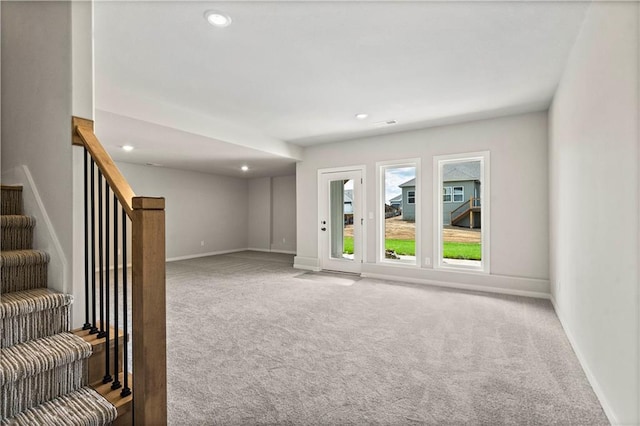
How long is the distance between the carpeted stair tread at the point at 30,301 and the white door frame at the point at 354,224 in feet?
14.8

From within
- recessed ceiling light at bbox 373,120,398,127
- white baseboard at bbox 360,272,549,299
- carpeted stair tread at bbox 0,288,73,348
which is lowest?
white baseboard at bbox 360,272,549,299

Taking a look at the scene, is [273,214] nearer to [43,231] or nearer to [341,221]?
[341,221]

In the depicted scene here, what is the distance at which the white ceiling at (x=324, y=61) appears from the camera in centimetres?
210

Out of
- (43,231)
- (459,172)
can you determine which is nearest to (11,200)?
(43,231)

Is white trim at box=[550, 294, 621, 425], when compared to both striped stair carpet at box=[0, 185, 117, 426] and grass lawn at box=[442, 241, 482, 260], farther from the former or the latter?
striped stair carpet at box=[0, 185, 117, 426]

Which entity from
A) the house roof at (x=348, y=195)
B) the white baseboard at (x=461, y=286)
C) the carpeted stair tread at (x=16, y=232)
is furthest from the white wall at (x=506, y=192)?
the carpeted stair tread at (x=16, y=232)

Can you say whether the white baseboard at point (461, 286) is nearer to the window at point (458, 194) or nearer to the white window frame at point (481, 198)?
the white window frame at point (481, 198)

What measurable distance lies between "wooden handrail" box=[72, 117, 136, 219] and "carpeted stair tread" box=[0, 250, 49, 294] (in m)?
0.68

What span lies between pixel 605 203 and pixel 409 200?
11.4 feet

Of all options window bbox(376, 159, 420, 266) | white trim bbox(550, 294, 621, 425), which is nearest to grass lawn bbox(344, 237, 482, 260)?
window bbox(376, 159, 420, 266)

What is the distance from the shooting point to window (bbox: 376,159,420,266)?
17.3 feet

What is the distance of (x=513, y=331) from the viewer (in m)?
2.97

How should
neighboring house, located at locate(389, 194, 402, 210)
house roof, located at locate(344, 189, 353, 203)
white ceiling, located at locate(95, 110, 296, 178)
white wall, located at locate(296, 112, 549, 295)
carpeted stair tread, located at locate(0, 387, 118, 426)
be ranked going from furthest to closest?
house roof, located at locate(344, 189, 353, 203)
neighboring house, located at locate(389, 194, 402, 210)
white wall, located at locate(296, 112, 549, 295)
white ceiling, located at locate(95, 110, 296, 178)
carpeted stair tread, located at locate(0, 387, 118, 426)

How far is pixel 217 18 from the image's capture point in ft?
6.97
